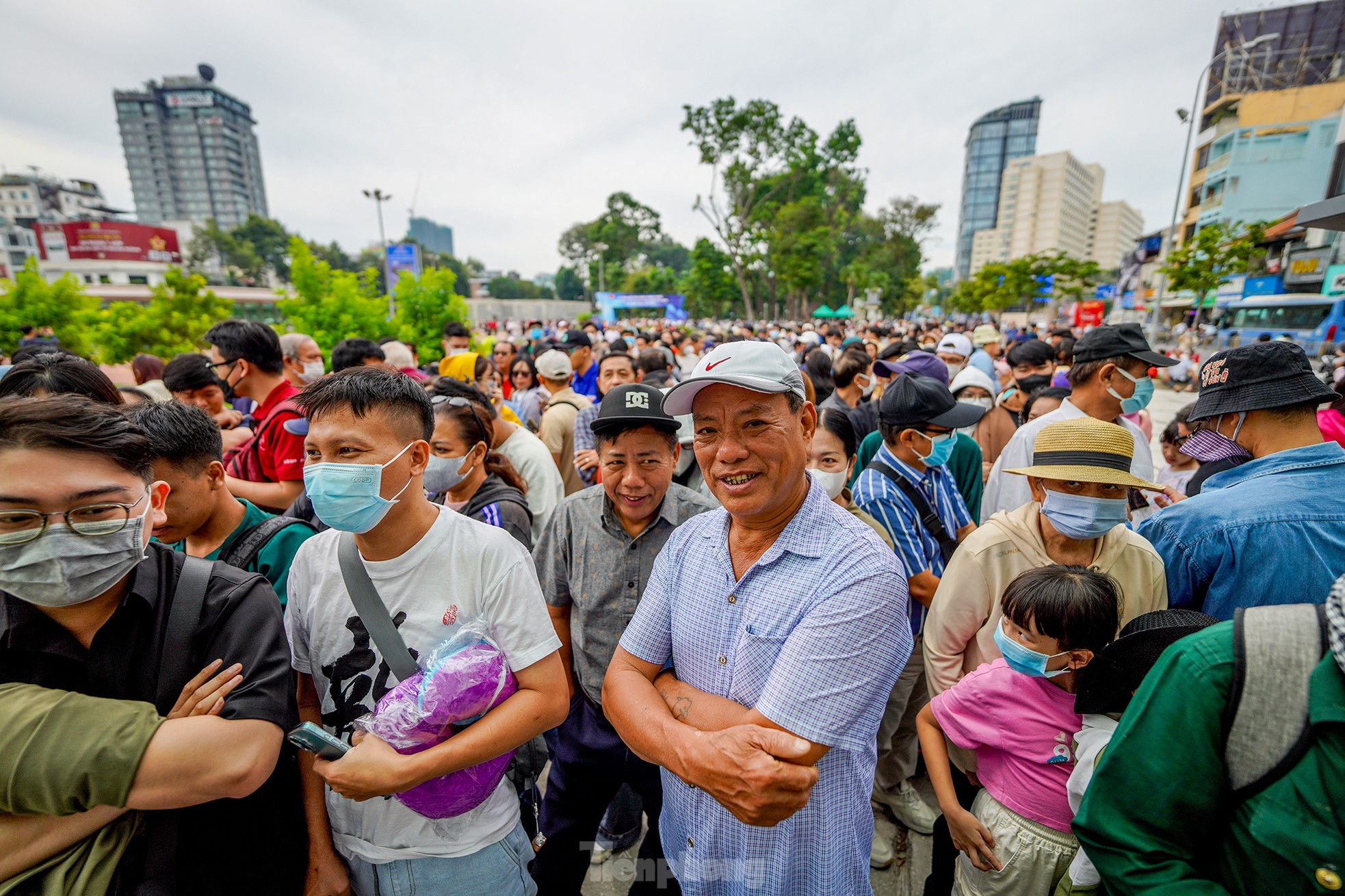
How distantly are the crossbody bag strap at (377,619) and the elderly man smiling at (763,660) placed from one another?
2.04 ft

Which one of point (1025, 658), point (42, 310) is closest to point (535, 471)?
point (1025, 658)

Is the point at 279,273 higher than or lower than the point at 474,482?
higher

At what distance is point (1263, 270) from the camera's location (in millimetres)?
29109

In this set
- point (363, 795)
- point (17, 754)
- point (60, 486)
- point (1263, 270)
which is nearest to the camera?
point (17, 754)

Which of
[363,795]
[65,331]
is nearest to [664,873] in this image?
[363,795]

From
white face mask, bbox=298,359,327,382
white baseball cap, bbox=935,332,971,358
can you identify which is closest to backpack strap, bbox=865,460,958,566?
white baseball cap, bbox=935,332,971,358

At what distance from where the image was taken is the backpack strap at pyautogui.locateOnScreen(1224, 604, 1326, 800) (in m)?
0.98

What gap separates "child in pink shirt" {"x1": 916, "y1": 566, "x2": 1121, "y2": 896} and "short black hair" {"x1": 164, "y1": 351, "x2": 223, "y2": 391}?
5088 mm

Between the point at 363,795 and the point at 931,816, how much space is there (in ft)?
9.52

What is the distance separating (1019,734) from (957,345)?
21.9 feet

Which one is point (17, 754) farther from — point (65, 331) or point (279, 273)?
point (279, 273)

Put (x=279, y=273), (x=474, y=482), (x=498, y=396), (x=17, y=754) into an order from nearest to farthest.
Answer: (x=17, y=754)
(x=474, y=482)
(x=498, y=396)
(x=279, y=273)

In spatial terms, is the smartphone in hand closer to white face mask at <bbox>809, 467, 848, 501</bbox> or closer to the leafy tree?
white face mask at <bbox>809, 467, 848, 501</bbox>

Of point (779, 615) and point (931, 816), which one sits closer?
point (779, 615)
